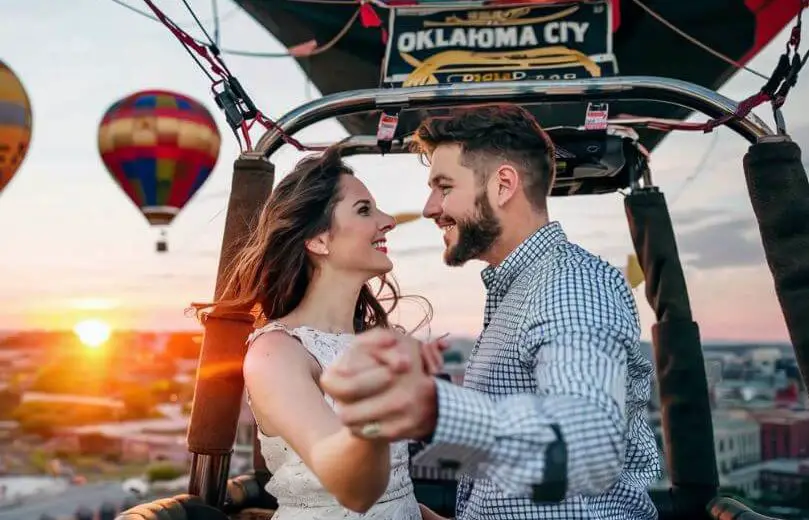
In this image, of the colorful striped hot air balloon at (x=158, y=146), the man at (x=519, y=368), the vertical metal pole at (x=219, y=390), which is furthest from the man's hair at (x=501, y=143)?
the colorful striped hot air balloon at (x=158, y=146)

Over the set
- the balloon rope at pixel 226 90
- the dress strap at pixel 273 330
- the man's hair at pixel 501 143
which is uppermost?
the balloon rope at pixel 226 90

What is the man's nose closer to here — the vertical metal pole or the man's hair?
the man's hair

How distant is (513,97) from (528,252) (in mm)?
1067

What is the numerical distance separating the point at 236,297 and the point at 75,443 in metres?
46.2

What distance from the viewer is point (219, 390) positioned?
261cm

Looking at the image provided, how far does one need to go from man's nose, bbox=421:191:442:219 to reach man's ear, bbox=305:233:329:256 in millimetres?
466

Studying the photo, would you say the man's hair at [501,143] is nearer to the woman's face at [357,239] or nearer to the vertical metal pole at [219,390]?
the woman's face at [357,239]

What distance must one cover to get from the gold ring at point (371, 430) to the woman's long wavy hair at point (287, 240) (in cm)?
134

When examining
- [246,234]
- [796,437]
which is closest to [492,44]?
[246,234]

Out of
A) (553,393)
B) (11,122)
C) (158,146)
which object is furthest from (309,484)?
(158,146)

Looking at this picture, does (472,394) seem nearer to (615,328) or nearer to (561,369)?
(561,369)

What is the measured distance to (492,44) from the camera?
4445 mm

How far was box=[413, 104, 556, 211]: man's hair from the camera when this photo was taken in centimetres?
187

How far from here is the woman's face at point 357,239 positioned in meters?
2.36
